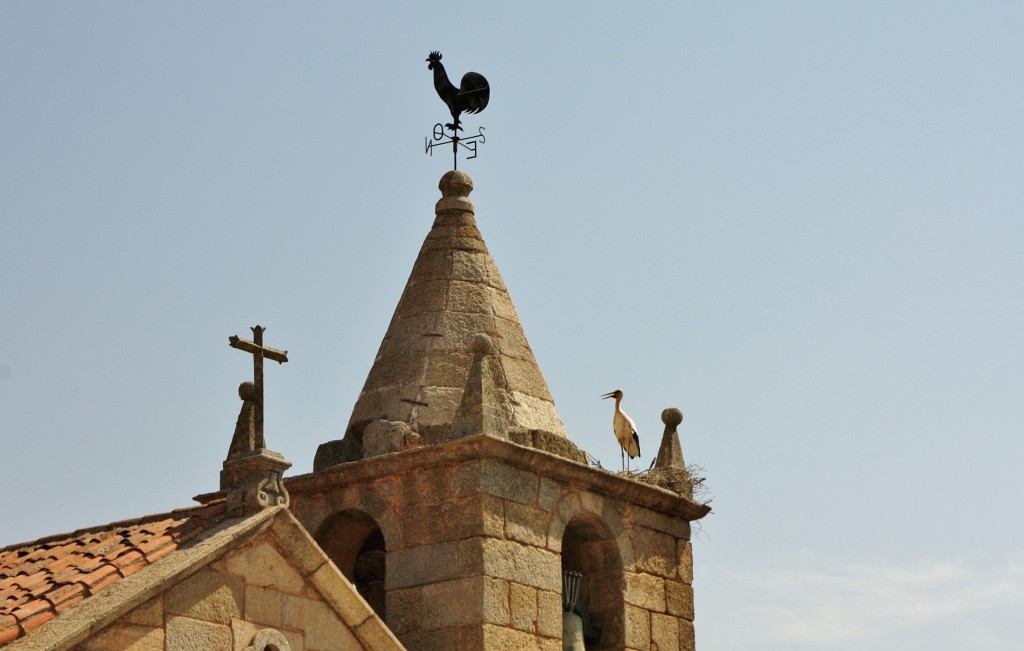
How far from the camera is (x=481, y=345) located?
1427cm

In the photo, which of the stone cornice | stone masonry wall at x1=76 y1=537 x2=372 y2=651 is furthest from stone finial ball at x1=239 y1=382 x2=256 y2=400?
stone masonry wall at x1=76 y1=537 x2=372 y2=651

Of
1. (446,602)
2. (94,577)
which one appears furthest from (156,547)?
(446,602)

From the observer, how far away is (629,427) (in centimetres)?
1567

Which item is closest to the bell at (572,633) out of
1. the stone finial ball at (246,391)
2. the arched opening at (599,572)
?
the arched opening at (599,572)

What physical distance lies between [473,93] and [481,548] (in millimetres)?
3830

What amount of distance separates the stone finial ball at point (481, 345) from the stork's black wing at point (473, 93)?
234cm

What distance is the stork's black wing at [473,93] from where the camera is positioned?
16.0 metres

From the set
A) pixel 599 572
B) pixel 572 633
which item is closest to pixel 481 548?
pixel 572 633

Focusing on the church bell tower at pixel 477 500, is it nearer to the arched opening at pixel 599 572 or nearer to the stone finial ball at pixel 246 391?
the arched opening at pixel 599 572

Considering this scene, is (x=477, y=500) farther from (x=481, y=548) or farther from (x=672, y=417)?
(x=672, y=417)

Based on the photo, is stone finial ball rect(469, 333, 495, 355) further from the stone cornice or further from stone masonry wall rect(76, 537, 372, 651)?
stone masonry wall rect(76, 537, 372, 651)

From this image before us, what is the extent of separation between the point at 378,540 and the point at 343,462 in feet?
2.34

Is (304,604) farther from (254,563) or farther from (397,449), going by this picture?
(397,449)

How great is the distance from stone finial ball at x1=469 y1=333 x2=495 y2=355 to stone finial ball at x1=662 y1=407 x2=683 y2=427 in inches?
81.3
